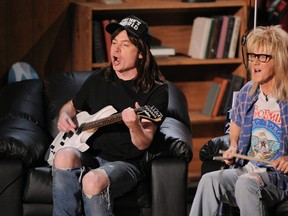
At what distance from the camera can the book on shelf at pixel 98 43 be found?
4781 millimetres

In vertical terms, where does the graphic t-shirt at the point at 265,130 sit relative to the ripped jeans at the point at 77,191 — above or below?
above

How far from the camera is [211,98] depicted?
513 centimetres

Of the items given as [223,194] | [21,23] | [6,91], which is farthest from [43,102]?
[223,194]

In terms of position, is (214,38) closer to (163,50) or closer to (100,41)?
(163,50)

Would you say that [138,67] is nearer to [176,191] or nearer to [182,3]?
[176,191]

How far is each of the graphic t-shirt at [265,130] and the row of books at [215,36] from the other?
1.57 meters

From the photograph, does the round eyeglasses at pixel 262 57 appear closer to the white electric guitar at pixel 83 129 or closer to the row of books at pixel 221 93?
the white electric guitar at pixel 83 129

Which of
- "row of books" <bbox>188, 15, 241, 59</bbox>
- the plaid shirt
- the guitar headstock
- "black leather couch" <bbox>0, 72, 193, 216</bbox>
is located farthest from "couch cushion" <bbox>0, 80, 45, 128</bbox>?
"row of books" <bbox>188, 15, 241, 59</bbox>

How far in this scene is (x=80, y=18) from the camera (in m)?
4.81

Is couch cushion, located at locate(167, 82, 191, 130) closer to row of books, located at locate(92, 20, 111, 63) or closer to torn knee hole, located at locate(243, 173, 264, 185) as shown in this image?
row of books, located at locate(92, 20, 111, 63)

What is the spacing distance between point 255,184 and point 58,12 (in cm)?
220

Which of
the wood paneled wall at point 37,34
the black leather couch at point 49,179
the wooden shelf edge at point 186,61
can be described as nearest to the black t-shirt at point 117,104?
the black leather couch at point 49,179

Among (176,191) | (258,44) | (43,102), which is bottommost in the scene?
(176,191)

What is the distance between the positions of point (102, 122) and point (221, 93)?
167 cm
